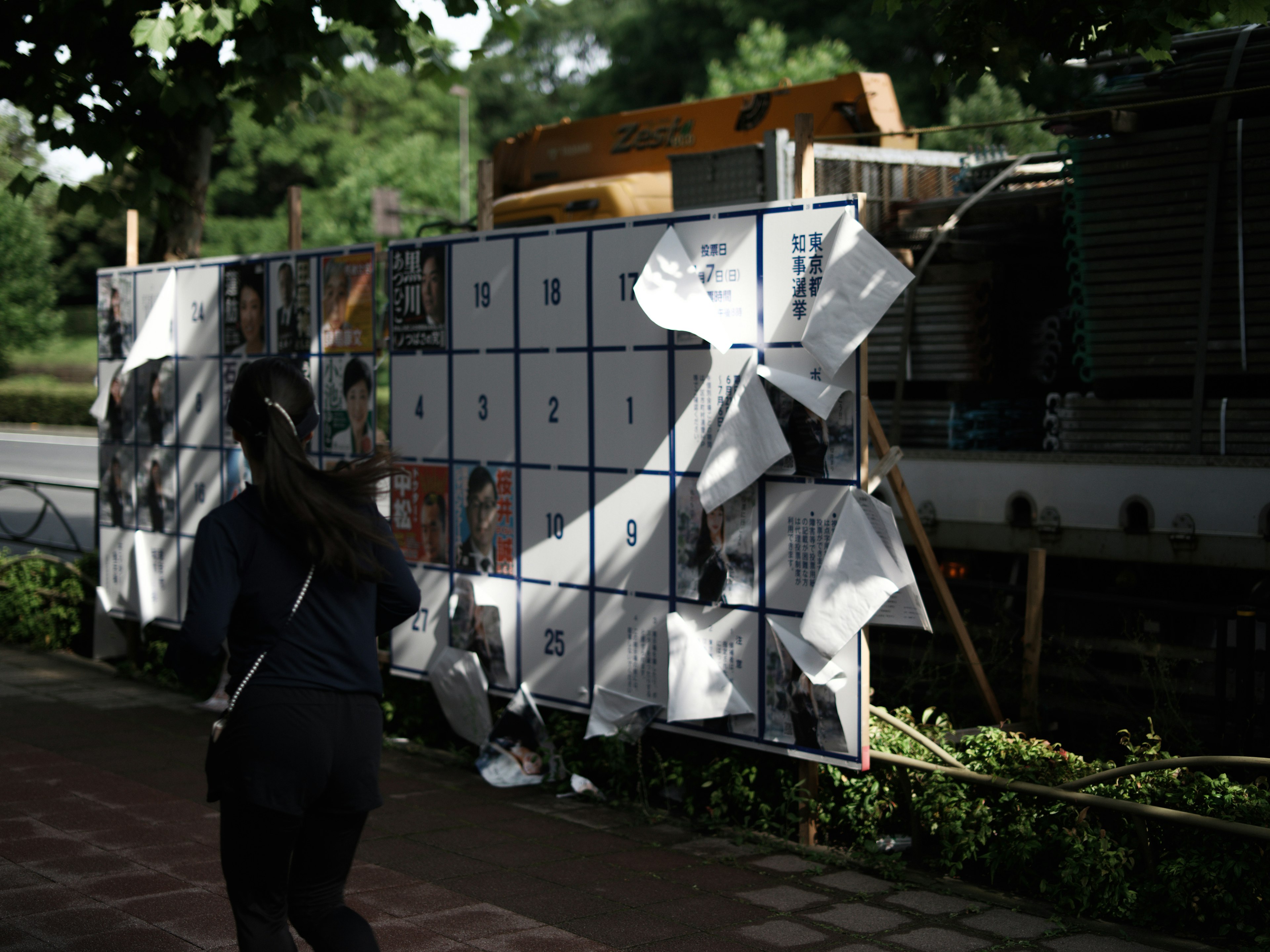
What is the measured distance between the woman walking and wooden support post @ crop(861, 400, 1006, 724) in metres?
2.65

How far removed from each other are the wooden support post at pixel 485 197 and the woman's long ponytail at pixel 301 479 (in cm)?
388

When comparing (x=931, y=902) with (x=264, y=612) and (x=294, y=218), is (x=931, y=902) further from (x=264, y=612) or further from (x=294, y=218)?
(x=294, y=218)

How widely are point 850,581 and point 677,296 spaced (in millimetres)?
1455

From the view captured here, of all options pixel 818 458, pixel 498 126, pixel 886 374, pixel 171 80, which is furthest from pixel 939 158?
pixel 498 126

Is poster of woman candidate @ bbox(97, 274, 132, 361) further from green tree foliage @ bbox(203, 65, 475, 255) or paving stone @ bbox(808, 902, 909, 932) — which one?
green tree foliage @ bbox(203, 65, 475, 255)

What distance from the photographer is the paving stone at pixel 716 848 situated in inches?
212

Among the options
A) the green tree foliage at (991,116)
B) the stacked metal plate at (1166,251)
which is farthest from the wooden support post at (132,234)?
the green tree foliage at (991,116)

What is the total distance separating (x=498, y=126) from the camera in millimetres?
65500

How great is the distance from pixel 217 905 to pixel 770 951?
1.95 metres

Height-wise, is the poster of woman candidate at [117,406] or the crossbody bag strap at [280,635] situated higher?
the poster of woman candidate at [117,406]

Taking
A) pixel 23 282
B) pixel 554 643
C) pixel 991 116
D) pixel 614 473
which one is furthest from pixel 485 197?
pixel 23 282

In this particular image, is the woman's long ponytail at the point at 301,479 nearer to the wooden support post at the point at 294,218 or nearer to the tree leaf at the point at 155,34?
the tree leaf at the point at 155,34

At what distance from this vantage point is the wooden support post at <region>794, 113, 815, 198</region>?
544 centimetres

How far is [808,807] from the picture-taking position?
17.9 feet
